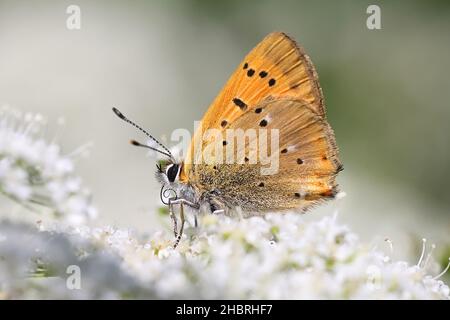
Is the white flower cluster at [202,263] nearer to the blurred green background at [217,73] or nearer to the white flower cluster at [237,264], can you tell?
the white flower cluster at [237,264]

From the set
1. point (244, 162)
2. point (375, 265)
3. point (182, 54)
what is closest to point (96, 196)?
point (182, 54)

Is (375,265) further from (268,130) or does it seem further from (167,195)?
(167,195)

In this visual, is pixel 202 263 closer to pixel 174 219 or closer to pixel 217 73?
pixel 174 219

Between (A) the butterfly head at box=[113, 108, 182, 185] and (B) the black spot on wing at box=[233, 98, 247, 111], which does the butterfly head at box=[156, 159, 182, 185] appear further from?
(B) the black spot on wing at box=[233, 98, 247, 111]

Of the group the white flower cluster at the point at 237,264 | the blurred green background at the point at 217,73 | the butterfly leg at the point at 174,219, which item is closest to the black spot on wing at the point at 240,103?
the butterfly leg at the point at 174,219

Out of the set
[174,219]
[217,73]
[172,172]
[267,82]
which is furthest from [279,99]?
[217,73]

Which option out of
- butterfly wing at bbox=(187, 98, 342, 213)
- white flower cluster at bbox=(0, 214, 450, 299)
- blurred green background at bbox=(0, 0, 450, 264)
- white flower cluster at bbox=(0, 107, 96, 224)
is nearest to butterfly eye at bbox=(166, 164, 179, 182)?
butterfly wing at bbox=(187, 98, 342, 213)
